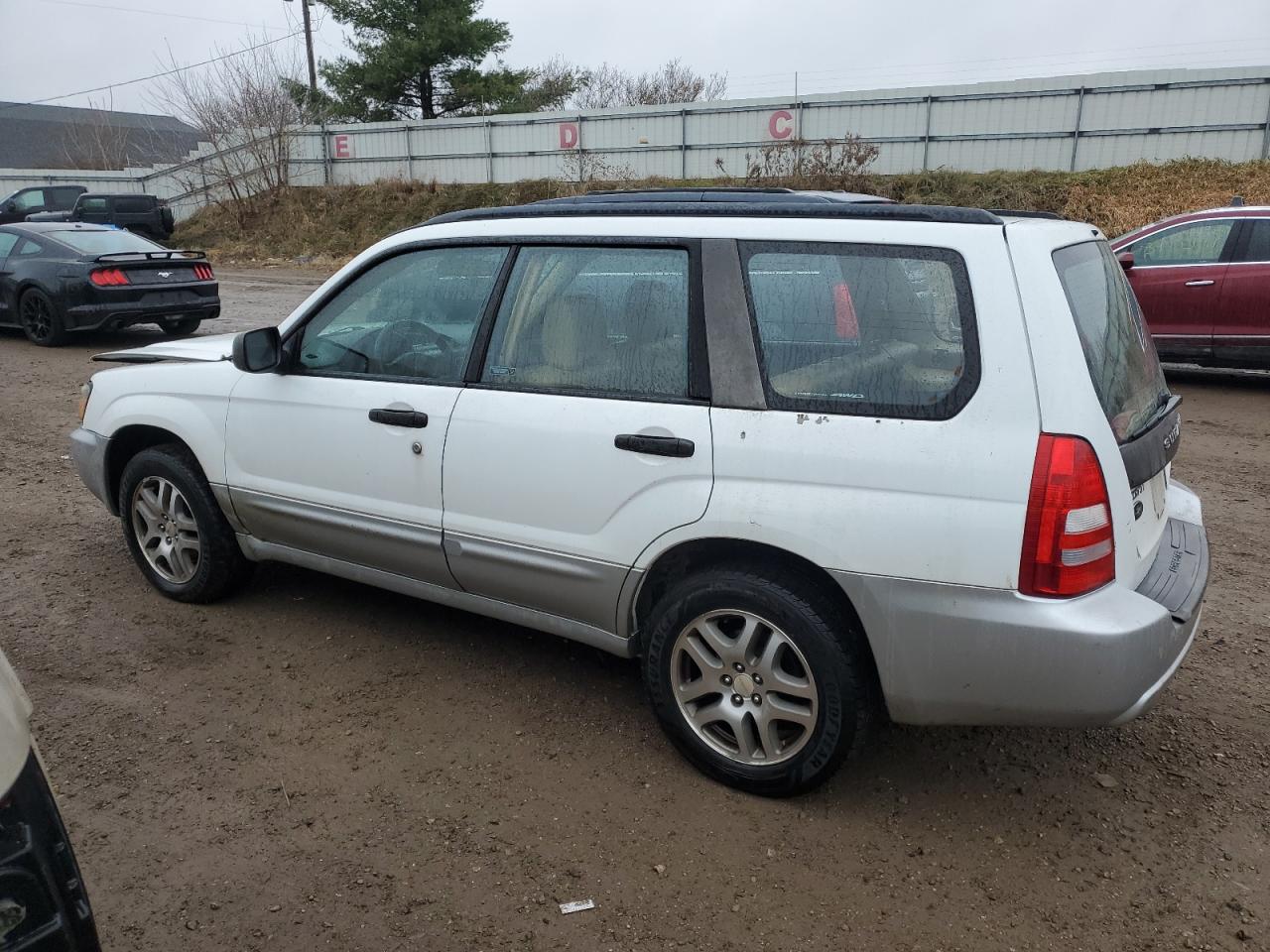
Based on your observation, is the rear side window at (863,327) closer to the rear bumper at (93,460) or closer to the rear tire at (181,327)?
the rear bumper at (93,460)

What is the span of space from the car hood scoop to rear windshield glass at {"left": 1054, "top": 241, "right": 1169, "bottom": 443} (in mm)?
3371

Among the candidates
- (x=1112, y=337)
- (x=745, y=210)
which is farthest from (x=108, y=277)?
(x=1112, y=337)

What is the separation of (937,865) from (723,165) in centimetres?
2454

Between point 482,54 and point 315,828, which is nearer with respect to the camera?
point 315,828

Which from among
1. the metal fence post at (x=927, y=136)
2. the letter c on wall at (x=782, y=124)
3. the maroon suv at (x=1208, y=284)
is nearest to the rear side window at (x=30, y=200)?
the letter c on wall at (x=782, y=124)

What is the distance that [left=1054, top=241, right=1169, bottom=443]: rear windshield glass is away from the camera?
2734mm

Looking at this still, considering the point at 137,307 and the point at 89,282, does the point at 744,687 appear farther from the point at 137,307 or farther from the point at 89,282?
the point at 89,282

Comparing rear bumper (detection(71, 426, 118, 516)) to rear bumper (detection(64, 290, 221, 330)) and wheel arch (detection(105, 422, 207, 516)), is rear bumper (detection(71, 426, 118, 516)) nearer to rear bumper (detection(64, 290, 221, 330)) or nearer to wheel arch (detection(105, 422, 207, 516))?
wheel arch (detection(105, 422, 207, 516))

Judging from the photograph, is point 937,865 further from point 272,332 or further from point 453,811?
point 272,332

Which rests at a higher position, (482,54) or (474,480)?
(482,54)

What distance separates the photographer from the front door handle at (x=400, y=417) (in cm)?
356

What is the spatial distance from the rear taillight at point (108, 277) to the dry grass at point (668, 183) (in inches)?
445

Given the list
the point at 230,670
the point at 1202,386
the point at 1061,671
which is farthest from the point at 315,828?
the point at 1202,386

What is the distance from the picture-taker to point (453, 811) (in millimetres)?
3078
